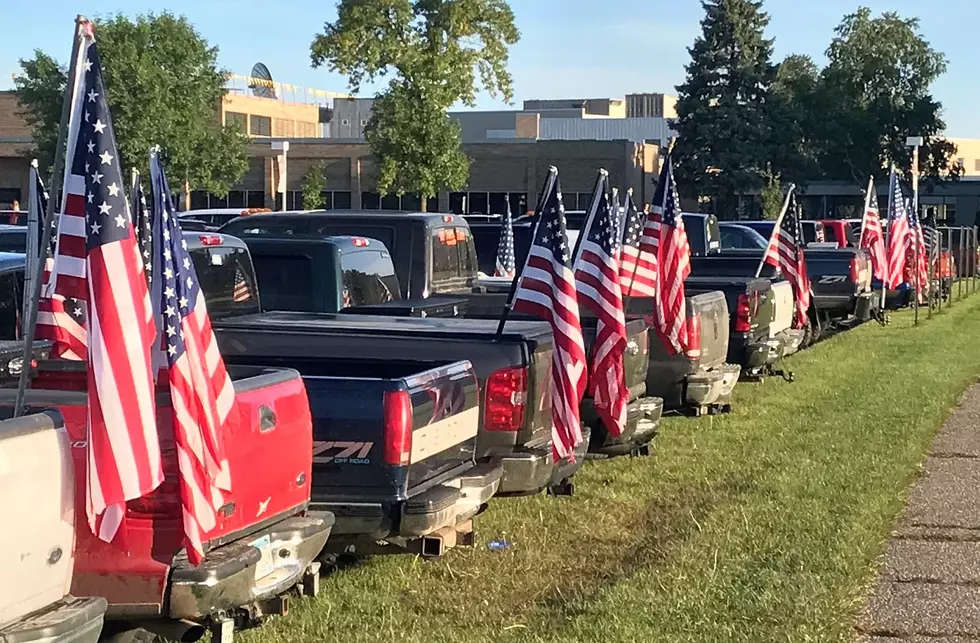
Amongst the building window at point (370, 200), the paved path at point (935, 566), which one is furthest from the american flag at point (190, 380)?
the building window at point (370, 200)

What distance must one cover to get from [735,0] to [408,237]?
53620mm

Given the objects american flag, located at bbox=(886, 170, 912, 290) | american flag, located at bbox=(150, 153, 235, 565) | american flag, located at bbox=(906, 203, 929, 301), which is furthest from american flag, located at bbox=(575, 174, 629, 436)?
american flag, located at bbox=(906, 203, 929, 301)

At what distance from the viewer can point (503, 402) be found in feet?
25.3

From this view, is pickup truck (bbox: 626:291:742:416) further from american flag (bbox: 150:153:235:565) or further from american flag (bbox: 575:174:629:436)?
american flag (bbox: 150:153:235:565)

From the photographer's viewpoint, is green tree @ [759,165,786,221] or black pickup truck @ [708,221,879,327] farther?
green tree @ [759,165,786,221]

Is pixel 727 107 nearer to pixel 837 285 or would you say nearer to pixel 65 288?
pixel 837 285

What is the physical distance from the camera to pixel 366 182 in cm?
6069

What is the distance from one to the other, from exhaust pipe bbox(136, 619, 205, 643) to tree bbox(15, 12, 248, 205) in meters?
42.6

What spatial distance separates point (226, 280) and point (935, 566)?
4.49 metres

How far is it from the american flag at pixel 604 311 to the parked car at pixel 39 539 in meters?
5.46

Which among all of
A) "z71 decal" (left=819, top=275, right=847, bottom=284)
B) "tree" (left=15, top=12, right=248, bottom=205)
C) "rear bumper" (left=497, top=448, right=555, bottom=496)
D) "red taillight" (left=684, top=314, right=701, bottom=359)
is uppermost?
"tree" (left=15, top=12, right=248, bottom=205)

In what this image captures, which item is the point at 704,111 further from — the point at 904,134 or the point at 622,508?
the point at 622,508

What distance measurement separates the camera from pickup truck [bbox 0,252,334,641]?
4.95 meters

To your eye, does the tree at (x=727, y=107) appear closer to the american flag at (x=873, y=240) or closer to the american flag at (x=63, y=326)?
the american flag at (x=873, y=240)
